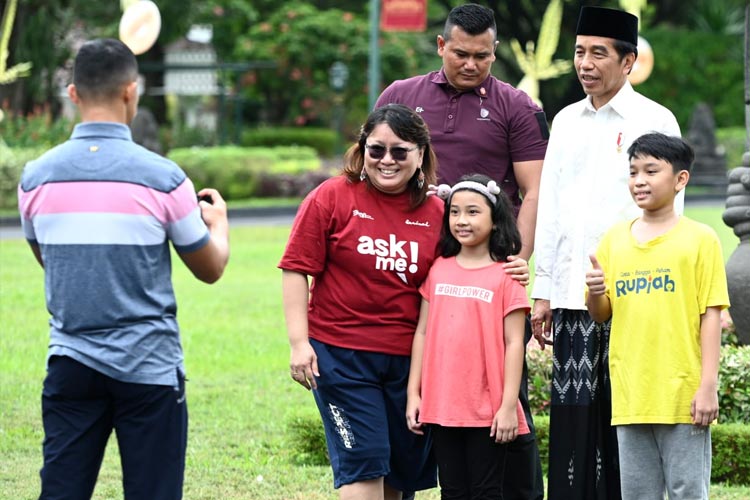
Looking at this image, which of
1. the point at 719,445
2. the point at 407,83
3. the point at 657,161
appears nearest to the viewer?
the point at 657,161

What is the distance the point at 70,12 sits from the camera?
36.2 metres

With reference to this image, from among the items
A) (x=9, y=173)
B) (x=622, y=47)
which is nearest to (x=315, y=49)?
(x=9, y=173)

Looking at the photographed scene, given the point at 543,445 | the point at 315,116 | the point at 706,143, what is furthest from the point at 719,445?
the point at 315,116

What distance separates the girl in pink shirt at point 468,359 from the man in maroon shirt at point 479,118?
0.66 m

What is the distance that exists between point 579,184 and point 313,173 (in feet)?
81.9

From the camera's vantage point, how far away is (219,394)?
9461 mm

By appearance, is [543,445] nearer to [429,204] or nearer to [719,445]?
[719,445]

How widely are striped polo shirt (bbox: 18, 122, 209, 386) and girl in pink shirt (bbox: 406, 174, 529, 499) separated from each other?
3.90ft

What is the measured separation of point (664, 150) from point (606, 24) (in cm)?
71

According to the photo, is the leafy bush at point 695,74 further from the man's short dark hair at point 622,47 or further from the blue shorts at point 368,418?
Answer: the blue shorts at point 368,418

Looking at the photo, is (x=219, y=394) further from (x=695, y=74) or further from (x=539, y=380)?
(x=695, y=74)

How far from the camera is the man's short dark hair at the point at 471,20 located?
5.64m

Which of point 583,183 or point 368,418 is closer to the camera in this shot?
point 368,418

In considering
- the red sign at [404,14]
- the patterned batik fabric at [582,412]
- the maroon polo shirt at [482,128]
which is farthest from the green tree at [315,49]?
the patterned batik fabric at [582,412]
